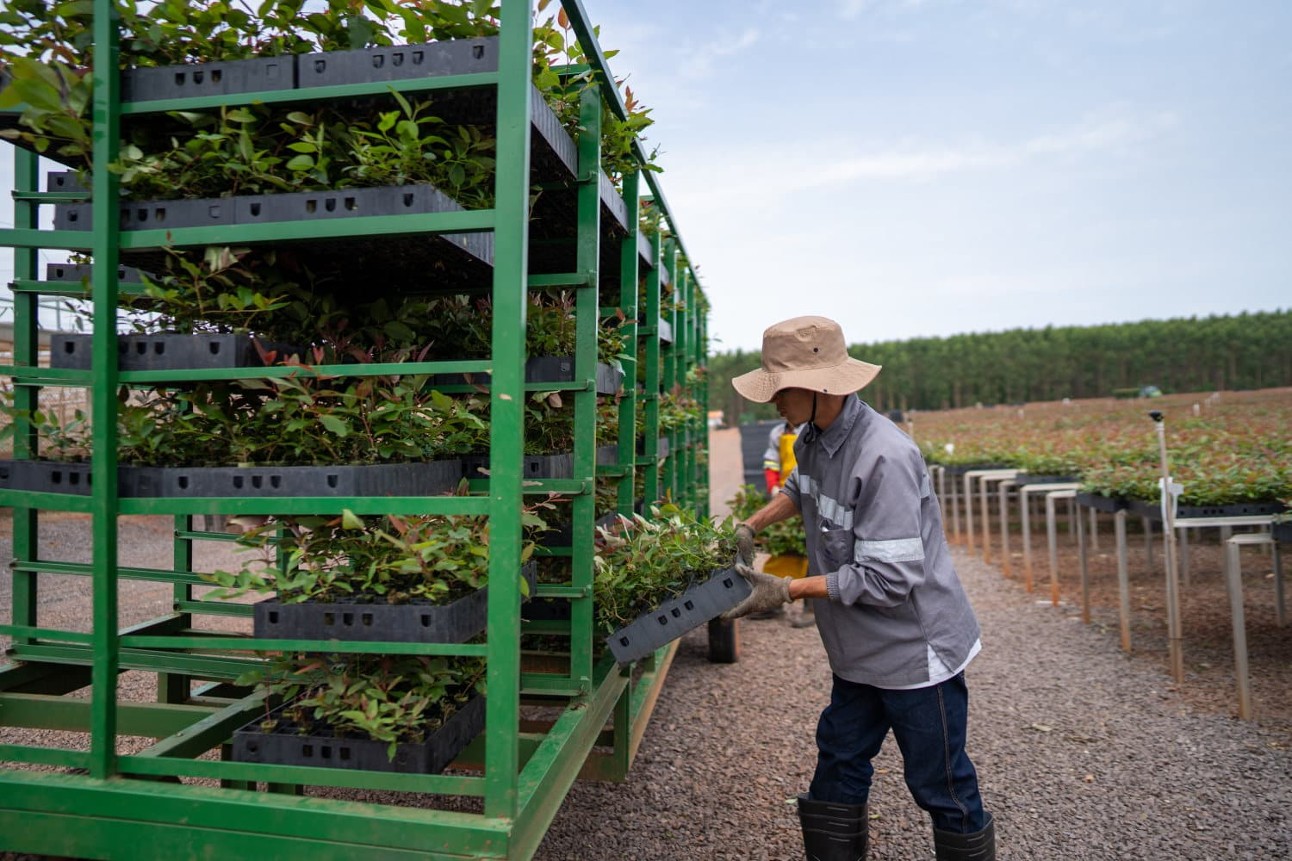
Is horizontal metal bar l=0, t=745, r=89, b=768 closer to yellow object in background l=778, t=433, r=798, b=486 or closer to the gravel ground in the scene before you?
the gravel ground

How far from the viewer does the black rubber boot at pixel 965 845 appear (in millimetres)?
2527

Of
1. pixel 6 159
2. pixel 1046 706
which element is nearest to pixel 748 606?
pixel 1046 706

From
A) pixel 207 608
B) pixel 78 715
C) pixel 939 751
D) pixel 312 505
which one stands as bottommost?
pixel 939 751

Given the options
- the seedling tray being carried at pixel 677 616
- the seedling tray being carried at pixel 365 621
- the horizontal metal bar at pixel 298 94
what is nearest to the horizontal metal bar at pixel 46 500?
the seedling tray being carried at pixel 365 621

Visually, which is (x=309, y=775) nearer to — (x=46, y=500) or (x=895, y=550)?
(x=46, y=500)

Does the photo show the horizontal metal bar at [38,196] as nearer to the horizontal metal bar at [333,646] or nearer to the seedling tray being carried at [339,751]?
the horizontal metal bar at [333,646]

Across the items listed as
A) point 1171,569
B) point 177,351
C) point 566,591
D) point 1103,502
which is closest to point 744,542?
point 566,591

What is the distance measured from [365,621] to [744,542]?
158cm

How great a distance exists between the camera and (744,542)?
3.07 m

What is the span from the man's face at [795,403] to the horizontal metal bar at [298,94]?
141 cm

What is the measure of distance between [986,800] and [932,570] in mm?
1807

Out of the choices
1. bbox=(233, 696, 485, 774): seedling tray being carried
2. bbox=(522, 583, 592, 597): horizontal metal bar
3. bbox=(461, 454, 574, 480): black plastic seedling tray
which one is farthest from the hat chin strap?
bbox=(233, 696, 485, 774): seedling tray being carried

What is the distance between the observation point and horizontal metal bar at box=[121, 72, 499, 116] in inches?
73.9

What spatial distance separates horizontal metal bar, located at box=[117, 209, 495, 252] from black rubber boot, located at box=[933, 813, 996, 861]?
233 centimetres
